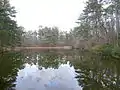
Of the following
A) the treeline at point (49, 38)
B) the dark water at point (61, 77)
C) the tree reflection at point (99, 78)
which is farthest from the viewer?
the treeline at point (49, 38)

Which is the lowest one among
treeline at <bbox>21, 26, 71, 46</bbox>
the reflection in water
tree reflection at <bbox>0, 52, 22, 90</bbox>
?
A: the reflection in water

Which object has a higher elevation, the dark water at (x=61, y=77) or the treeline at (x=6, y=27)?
the treeline at (x=6, y=27)

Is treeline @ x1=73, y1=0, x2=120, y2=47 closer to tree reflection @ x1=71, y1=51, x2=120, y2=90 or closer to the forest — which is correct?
the forest

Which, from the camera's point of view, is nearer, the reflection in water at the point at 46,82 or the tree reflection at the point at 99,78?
the tree reflection at the point at 99,78

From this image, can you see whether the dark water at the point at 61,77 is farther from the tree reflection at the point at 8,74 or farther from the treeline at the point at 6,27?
the treeline at the point at 6,27

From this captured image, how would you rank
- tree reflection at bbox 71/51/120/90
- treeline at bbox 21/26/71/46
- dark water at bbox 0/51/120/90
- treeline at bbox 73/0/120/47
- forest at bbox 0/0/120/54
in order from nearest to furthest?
1. tree reflection at bbox 71/51/120/90
2. dark water at bbox 0/51/120/90
3. forest at bbox 0/0/120/54
4. treeline at bbox 73/0/120/47
5. treeline at bbox 21/26/71/46

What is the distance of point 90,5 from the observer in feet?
187

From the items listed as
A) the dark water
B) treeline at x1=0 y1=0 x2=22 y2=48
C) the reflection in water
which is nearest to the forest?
treeline at x1=0 y1=0 x2=22 y2=48

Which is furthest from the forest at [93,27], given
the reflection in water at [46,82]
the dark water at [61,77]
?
the reflection in water at [46,82]

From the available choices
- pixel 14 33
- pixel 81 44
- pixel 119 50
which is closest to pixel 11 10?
pixel 14 33

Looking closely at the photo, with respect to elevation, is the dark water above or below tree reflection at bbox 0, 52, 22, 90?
below

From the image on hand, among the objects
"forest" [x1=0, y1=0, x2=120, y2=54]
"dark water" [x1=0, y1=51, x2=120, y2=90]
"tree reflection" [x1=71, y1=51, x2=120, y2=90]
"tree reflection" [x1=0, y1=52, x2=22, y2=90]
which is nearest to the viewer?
"tree reflection" [x1=71, y1=51, x2=120, y2=90]

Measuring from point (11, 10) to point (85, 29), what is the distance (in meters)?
21.1

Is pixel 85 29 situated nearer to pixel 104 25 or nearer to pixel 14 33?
pixel 104 25
